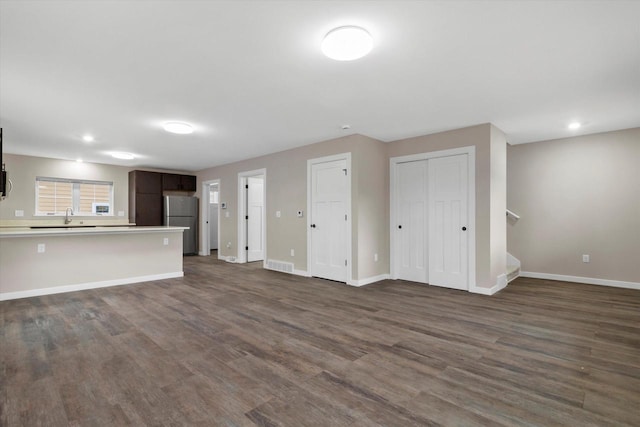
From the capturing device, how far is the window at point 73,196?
22.5ft

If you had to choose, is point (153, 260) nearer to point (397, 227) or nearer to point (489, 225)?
point (397, 227)

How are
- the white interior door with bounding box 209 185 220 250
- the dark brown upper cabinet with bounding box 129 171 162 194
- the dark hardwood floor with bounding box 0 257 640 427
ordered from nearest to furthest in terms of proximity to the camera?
1. the dark hardwood floor with bounding box 0 257 640 427
2. the dark brown upper cabinet with bounding box 129 171 162 194
3. the white interior door with bounding box 209 185 220 250

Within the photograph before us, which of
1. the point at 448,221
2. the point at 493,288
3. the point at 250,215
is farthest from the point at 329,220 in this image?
the point at 250,215

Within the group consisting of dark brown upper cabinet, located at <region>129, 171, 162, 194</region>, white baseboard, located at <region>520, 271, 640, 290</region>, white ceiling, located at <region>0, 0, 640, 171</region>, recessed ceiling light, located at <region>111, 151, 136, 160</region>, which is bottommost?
white baseboard, located at <region>520, 271, 640, 290</region>

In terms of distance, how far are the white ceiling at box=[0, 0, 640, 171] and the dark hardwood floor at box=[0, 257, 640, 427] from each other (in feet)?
7.83

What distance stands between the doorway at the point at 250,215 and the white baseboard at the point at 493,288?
14.1 feet

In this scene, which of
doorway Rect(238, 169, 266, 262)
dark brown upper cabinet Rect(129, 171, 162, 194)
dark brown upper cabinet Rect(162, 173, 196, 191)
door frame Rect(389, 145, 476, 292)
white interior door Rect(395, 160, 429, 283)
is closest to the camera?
door frame Rect(389, 145, 476, 292)

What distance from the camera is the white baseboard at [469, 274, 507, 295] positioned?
424 centimetres

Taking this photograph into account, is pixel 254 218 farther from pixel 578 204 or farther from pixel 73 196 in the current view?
pixel 578 204

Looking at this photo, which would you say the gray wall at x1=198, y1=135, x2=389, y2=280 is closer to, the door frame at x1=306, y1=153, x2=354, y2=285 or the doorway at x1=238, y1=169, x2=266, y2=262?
the door frame at x1=306, y1=153, x2=354, y2=285

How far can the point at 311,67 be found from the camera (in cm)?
270

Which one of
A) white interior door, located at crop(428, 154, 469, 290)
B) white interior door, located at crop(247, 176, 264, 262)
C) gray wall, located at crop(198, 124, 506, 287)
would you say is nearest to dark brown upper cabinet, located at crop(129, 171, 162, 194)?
white interior door, located at crop(247, 176, 264, 262)

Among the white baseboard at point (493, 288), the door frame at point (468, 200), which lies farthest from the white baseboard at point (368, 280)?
the white baseboard at point (493, 288)

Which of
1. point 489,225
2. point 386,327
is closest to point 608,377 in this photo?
point 386,327
